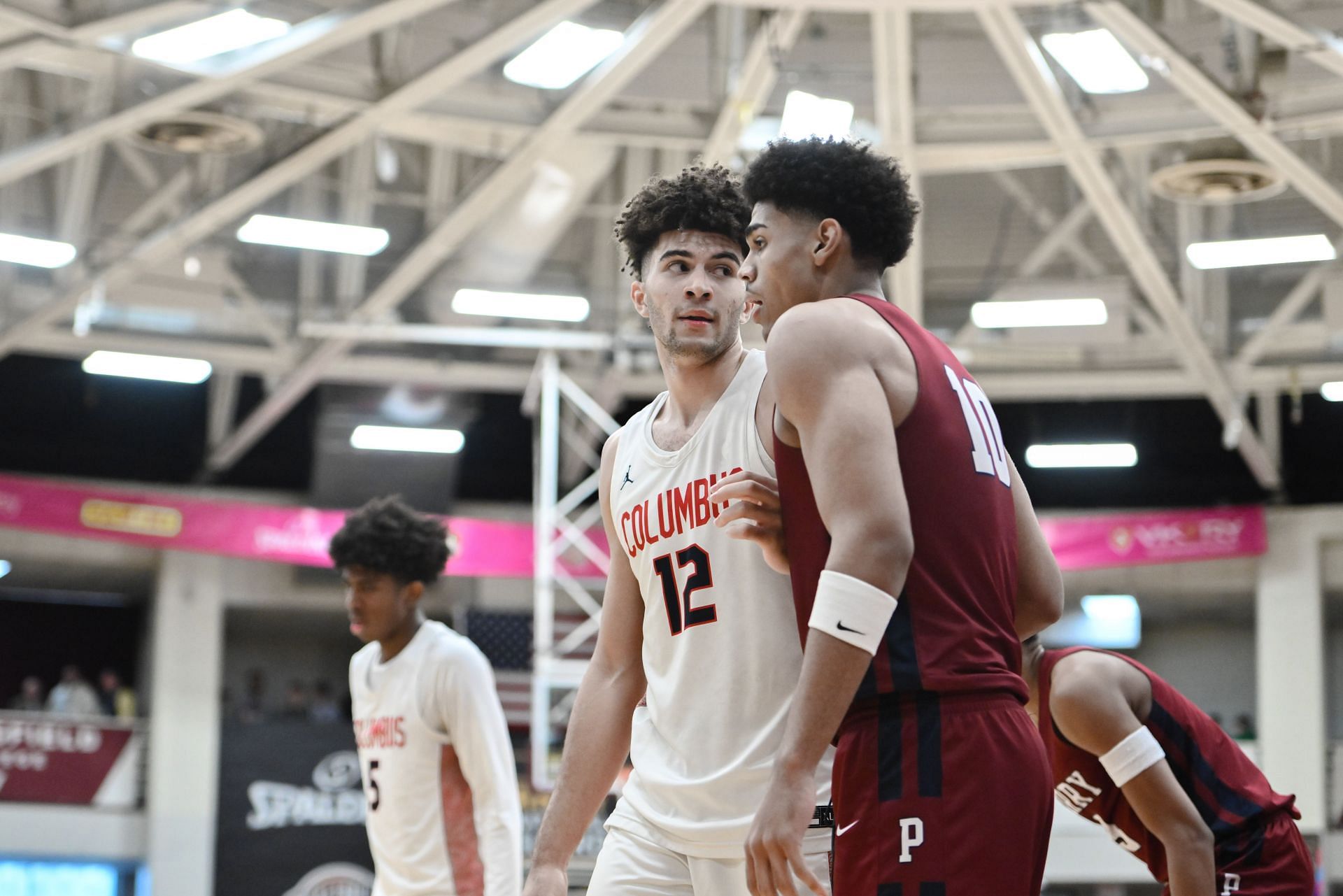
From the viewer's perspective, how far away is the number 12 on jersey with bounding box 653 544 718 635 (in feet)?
12.7

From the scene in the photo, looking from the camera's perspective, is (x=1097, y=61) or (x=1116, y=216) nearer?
(x=1097, y=61)

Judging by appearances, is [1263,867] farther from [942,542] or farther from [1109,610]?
[1109,610]

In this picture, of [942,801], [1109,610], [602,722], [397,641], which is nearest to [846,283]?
[942,801]

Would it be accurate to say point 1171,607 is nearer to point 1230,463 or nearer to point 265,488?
point 1230,463

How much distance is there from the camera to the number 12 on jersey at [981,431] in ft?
10.2

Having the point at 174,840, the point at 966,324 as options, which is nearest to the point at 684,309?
the point at 966,324

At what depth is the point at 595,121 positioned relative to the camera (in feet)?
48.6

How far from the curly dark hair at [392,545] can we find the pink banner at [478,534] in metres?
13.0

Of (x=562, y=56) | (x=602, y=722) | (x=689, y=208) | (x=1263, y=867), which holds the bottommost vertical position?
(x=1263, y=867)

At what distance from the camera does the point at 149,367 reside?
2033 centimetres

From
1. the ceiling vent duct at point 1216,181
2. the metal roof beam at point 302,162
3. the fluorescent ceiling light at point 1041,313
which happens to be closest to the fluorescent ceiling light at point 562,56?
the metal roof beam at point 302,162

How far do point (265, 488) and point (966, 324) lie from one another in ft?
32.0

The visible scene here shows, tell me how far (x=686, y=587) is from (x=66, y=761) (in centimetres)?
1698

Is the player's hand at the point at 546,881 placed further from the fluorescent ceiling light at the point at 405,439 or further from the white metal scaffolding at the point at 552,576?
the fluorescent ceiling light at the point at 405,439
